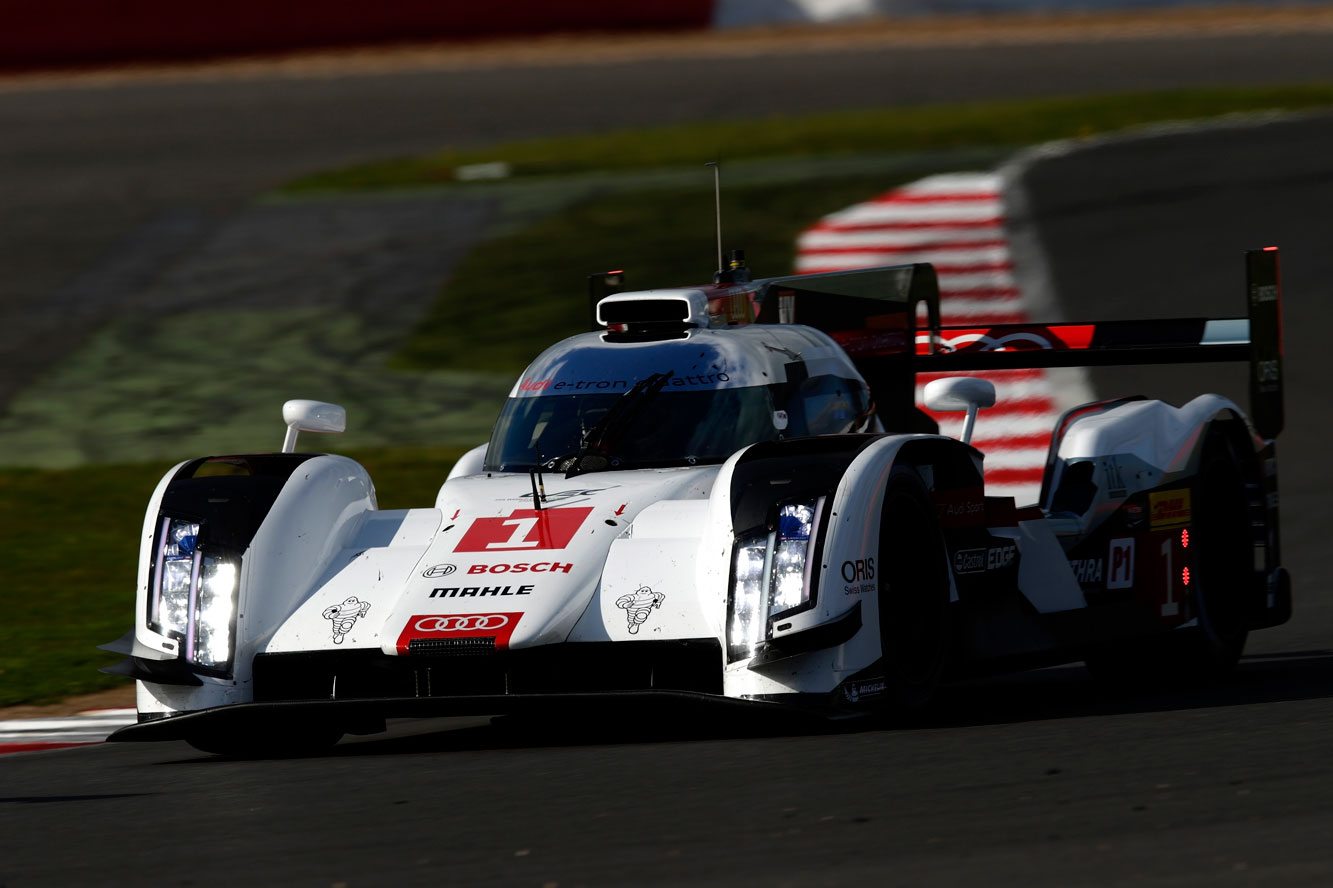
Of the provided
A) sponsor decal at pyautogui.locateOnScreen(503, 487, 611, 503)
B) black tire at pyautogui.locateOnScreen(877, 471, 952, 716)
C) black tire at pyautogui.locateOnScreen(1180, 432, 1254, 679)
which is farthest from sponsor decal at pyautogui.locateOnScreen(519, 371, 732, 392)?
black tire at pyautogui.locateOnScreen(1180, 432, 1254, 679)

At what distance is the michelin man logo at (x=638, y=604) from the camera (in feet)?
21.8

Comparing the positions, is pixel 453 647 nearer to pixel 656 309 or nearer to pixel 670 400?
pixel 670 400

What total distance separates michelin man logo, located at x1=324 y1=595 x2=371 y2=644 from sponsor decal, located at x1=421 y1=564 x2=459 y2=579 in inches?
8.6

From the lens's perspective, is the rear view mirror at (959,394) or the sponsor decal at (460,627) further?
the rear view mirror at (959,394)

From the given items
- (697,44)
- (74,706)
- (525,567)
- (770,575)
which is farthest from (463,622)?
(697,44)

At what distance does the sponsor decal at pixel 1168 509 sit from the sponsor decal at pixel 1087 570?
426mm

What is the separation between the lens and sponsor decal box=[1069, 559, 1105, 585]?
814 centimetres

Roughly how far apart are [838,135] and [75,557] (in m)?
14.4

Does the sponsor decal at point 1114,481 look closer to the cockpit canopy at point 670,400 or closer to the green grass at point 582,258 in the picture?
the cockpit canopy at point 670,400

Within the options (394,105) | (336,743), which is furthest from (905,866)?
(394,105)

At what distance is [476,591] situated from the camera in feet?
22.4

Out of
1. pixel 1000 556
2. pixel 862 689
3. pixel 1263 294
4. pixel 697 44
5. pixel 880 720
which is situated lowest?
pixel 880 720

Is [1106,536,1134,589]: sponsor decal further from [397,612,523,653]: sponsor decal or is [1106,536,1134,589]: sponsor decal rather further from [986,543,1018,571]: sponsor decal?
[397,612,523,653]: sponsor decal

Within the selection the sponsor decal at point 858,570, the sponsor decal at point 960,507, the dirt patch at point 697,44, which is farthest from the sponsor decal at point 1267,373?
the dirt patch at point 697,44
